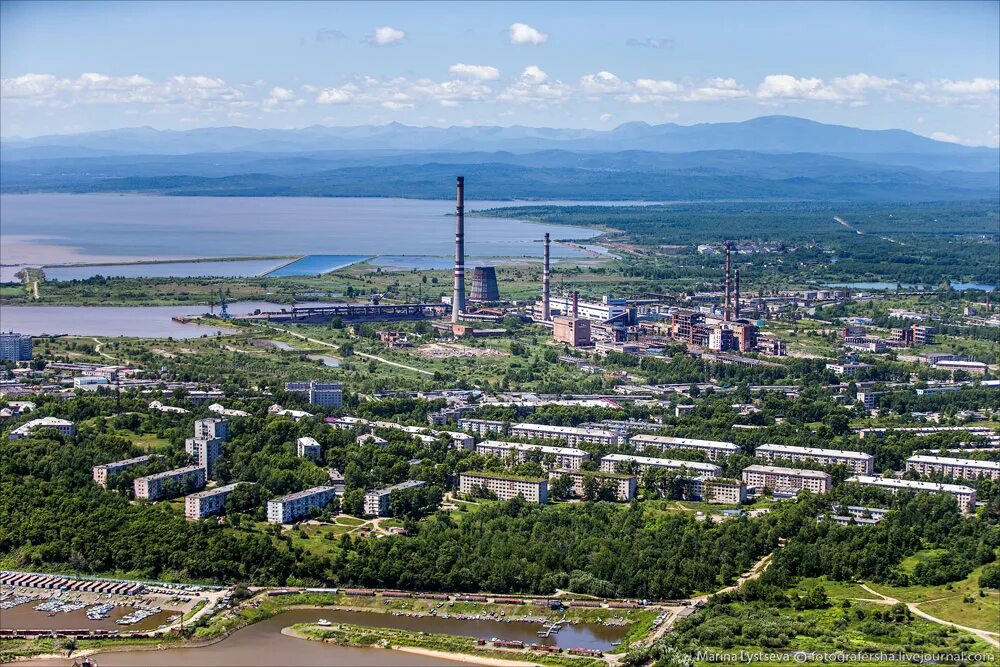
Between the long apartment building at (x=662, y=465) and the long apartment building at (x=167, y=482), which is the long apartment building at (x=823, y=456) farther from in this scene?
the long apartment building at (x=167, y=482)

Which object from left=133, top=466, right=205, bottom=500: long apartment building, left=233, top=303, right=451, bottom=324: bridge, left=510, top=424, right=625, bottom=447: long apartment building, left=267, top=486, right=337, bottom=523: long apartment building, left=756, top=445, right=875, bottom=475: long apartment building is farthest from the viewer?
left=233, top=303, right=451, bottom=324: bridge

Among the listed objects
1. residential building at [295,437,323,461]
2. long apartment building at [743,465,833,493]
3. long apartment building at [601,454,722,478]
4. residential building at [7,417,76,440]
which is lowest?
long apartment building at [743,465,833,493]

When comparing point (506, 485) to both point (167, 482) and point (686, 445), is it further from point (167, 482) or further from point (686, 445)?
point (167, 482)

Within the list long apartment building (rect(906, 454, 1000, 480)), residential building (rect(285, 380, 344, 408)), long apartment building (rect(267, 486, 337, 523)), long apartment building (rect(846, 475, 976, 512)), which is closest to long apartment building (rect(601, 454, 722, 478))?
long apartment building (rect(846, 475, 976, 512))

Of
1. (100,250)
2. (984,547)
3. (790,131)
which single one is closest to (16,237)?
(100,250)

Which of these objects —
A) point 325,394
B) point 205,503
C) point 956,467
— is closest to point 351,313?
point 325,394

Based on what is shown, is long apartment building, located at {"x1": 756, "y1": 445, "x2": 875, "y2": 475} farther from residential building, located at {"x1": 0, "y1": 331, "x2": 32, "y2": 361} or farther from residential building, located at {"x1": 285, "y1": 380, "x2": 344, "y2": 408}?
residential building, located at {"x1": 0, "y1": 331, "x2": 32, "y2": 361}

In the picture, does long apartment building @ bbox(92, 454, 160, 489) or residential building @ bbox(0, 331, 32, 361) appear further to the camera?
residential building @ bbox(0, 331, 32, 361)
